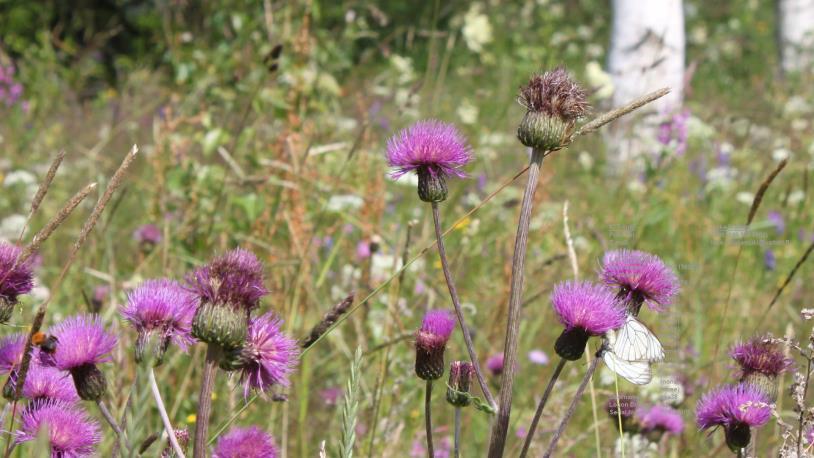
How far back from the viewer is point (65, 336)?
2.73ft

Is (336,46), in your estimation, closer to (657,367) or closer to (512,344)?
(657,367)

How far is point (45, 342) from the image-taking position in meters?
0.80

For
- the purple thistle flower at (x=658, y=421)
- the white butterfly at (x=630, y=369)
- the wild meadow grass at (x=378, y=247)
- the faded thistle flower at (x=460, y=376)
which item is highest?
the wild meadow grass at (x=378, y=247)

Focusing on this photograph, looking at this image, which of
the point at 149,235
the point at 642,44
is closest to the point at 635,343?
the point at 149,235

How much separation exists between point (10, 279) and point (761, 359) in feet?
2.74

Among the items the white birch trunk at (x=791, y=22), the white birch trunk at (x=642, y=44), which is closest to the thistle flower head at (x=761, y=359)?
the white birch trunk at (x=642, y=44)

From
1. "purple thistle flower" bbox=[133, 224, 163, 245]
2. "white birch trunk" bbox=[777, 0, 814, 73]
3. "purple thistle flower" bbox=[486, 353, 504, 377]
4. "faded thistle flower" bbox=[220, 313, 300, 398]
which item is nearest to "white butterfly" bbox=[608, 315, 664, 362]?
"faded thistle flower" bbox=[220, 313, 300, 398]

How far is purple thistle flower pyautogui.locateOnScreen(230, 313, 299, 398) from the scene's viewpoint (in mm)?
804

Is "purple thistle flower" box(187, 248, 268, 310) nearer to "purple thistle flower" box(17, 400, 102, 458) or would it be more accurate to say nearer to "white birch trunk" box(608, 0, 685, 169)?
"purple thistle flower" box(17, 400, 102, 458)

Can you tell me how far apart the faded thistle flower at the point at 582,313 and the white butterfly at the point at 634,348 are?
0.05 metres

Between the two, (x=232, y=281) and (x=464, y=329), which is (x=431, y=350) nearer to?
(x=464, y=329)

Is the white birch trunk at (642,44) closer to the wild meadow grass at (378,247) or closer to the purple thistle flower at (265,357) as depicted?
the wild meadow grass at (378,247)

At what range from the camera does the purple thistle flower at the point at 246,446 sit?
836 mm

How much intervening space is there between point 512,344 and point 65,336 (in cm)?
44
